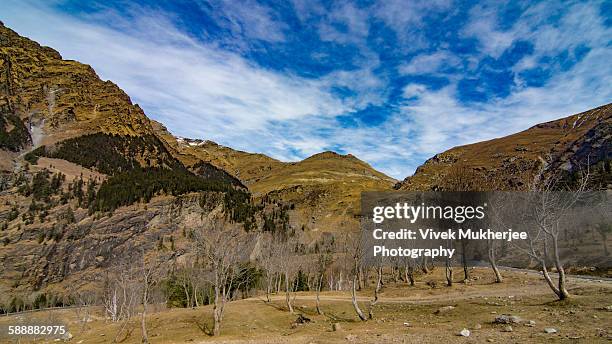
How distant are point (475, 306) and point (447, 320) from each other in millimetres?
5949

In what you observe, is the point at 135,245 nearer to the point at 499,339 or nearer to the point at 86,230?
the point at 86,230

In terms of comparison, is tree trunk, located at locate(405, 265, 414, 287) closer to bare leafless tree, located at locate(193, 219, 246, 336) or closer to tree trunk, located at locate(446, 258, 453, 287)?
tree trunk, located at locate(446, 258, 453, 287)

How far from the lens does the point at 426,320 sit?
29859 mm

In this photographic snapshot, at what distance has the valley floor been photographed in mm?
20938

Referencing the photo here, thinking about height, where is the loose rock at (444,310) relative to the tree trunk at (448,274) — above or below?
below

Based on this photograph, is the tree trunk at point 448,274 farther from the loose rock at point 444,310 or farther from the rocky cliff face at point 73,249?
the rocky cliff face at point 73,249

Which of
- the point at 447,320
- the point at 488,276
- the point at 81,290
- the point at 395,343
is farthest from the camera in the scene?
the point at 81,290

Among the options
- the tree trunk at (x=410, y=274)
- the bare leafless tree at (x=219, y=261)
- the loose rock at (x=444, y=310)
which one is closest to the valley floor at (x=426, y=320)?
the loose rock at (x=444, y=310)

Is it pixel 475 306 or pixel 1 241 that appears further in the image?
pixel 1 241

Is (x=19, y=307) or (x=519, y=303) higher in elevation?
(x=519, y=303)

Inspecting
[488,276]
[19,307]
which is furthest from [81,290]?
[488,276]

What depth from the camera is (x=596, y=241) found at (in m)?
91.7

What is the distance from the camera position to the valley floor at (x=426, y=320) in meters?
20.9

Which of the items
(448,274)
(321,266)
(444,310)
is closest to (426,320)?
(444,310)
